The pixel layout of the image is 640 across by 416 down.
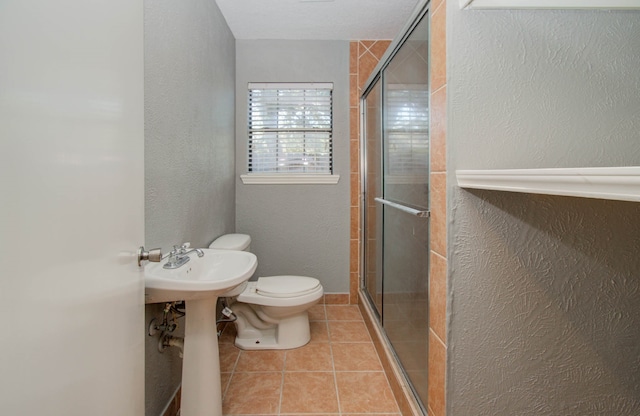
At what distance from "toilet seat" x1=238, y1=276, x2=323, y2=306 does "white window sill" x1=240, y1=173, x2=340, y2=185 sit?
0.97 m

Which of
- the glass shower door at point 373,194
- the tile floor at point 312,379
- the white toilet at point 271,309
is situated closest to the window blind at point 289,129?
the glass shower door at point 373,194

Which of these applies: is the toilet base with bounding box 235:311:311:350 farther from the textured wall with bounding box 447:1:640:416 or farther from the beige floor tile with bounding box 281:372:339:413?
the textured wall with bounding box 447:1:640:416

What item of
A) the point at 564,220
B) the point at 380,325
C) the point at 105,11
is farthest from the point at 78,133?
the point at 380,325

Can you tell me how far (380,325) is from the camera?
216 cm

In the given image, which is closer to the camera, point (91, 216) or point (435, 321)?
point (91, 216)

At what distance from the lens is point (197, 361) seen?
1.34 m

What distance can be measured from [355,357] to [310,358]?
0.29m

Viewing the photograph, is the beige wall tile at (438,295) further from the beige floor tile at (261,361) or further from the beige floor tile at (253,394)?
the beige floor tile at (261,361)

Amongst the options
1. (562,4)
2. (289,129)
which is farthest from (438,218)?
(289,129)

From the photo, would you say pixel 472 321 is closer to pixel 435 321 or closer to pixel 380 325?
pixel 435 321

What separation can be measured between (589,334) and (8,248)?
149cm

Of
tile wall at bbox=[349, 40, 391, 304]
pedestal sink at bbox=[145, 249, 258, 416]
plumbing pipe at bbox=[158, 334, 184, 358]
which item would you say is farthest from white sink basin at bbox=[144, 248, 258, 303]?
tile wall at bbox=[349, 40, 391, 304]

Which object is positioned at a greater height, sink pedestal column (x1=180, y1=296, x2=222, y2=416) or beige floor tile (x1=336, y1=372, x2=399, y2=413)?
sink pedestal column (x1=180, y1=296, x2=222, y2=416)

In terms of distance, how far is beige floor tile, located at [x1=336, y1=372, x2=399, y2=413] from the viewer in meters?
1.62
